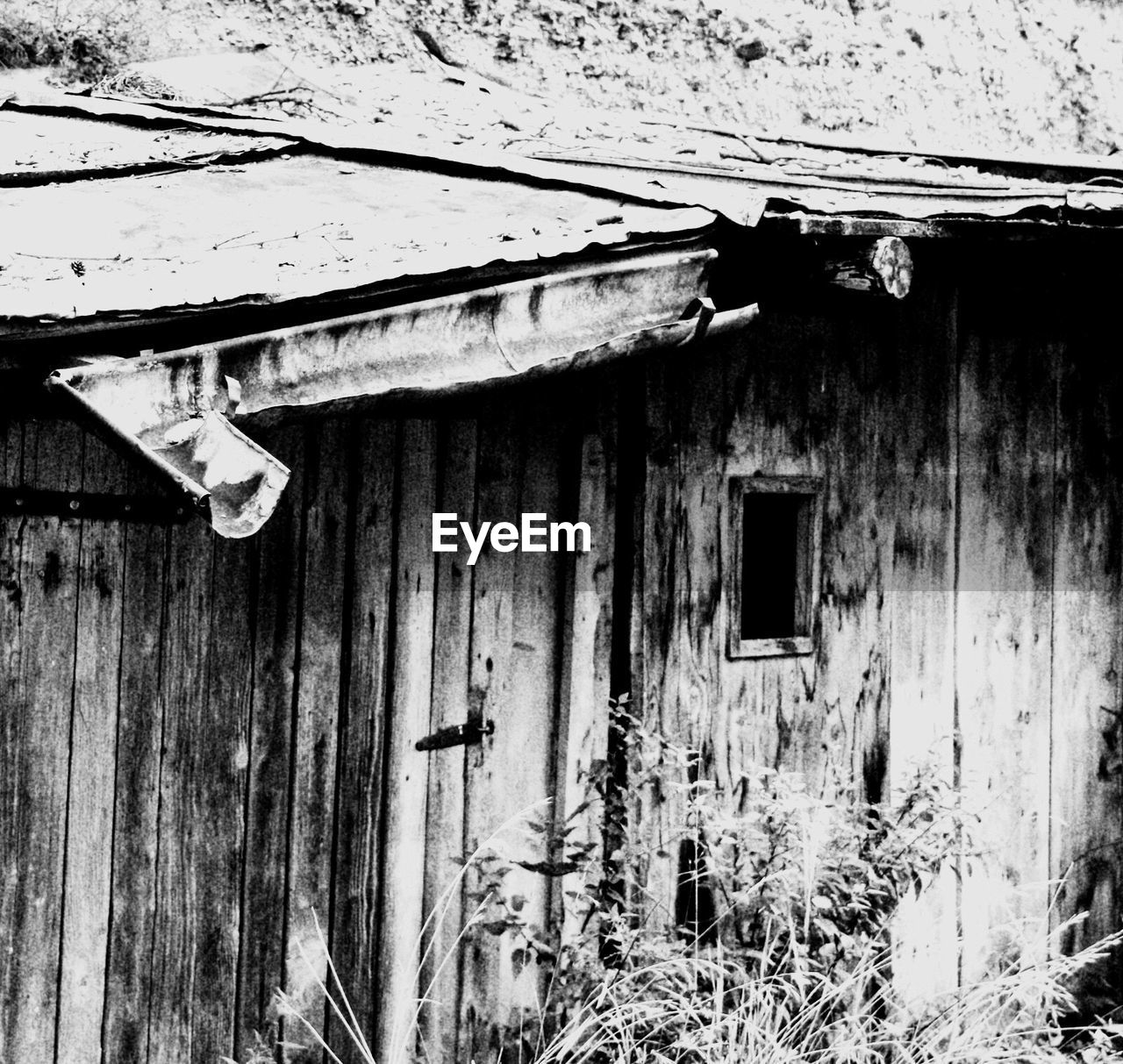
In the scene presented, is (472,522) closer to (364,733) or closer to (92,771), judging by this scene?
(364,733)

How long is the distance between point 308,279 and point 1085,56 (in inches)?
278

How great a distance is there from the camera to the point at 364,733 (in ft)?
12.5

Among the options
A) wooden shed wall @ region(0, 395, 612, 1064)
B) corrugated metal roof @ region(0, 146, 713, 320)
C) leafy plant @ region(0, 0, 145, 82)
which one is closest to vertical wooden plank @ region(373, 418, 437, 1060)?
wooden shed wall @ region(0, 395, 612, 1064)

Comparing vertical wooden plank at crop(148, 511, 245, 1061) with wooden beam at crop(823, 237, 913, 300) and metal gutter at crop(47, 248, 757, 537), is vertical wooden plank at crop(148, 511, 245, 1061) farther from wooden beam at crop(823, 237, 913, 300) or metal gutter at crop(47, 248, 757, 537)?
wooden beam at crop(823, 237, 913, 300)

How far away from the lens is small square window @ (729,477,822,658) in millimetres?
4484

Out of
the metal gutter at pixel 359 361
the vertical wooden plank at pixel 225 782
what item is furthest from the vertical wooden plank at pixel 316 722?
the metal gutter at pixel 359 361

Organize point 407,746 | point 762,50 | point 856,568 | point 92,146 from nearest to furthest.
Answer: point 407,746 → point 92,146 → point 856,568 → point 762,50

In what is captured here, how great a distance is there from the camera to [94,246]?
10.3 ft

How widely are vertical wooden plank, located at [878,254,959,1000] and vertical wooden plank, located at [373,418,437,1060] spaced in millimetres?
1704

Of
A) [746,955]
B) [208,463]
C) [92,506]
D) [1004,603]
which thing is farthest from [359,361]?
[1004,603]

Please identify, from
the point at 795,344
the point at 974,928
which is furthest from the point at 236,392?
Answer: the point at 974,928

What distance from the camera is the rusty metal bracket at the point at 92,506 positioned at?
3279 mm

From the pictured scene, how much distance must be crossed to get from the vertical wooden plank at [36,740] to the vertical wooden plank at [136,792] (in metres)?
0.12

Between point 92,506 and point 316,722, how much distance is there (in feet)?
2.65
